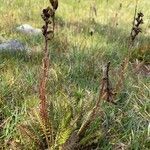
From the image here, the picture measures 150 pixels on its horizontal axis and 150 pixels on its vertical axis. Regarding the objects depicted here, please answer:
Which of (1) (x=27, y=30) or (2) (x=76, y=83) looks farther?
(1) (x=27, y=30)

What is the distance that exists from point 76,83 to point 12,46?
159 cm

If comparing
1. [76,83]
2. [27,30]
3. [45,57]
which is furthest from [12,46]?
[45,57]

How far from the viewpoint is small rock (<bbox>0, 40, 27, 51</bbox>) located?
600 centimetres

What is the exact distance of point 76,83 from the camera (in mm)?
4906

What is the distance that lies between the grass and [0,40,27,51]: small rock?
0.14 m

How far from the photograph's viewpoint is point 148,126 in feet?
12.6

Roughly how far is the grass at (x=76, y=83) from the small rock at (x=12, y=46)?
0.48 feet

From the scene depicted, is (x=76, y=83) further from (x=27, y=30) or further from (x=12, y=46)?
(x=27, y=30)

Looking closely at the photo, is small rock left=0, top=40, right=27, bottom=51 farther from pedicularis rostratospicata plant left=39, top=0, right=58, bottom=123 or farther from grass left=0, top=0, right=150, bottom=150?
pedicularis rostratospicata plant left=39, top=0, right=58, bottom=123

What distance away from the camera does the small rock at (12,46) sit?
600 cm

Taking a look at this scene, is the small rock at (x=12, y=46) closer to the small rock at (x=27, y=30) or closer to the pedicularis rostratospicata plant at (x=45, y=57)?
the small rock at (x=27, y=30)

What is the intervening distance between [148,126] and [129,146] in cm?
28

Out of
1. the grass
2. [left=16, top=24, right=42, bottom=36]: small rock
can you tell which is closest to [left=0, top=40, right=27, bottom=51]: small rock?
the grass

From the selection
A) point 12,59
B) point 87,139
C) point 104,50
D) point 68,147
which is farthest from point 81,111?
point 104,50
